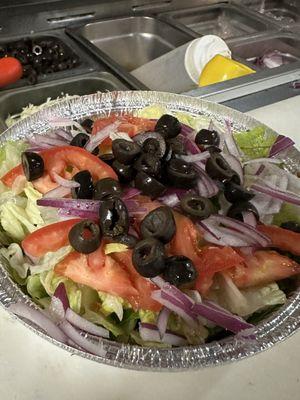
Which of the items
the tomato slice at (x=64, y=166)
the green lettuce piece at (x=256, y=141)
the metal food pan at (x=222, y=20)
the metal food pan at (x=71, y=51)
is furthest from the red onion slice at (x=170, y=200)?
the metal food pan at (x=222, y=20)

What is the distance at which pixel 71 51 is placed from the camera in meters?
1.96

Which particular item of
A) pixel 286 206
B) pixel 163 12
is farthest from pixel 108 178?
pixel 163 12

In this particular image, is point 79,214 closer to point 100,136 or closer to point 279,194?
point 100,136

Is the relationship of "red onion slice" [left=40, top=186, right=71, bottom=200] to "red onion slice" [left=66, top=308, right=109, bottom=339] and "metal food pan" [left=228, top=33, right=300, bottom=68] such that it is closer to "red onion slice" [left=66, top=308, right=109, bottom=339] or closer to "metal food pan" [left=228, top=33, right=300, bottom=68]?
"red onion slice" [left=66, top=308, right=109, bottom=339]

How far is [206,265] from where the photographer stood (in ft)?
2.84

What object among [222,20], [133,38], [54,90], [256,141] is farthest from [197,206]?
[222,20]

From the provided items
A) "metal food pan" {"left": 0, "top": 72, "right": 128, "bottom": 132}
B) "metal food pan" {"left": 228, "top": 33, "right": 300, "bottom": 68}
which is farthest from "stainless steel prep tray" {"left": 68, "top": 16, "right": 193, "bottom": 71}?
"metal food pan" {"left": 0, "top": 72, "right": 128, "bottom": 132}

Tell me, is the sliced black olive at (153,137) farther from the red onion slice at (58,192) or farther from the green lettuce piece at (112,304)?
the green lettuce piece at (112,304)

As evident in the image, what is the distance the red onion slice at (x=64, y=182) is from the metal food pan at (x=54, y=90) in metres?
0.71

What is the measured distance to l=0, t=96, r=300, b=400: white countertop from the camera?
833 mm

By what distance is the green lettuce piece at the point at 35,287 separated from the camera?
0.89 m

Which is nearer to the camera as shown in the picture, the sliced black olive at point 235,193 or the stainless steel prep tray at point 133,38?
the sliced black olive at point 235,193

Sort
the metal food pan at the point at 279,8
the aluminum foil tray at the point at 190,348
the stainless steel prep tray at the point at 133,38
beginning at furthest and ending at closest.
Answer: the metal food pan at the point at 279,8
the stainless steel prep tray at the point at 133,38
the aluminum foil tray at the point at 190,348

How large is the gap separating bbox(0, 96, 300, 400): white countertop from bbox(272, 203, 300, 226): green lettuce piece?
28 cm
